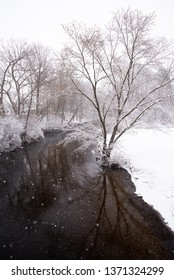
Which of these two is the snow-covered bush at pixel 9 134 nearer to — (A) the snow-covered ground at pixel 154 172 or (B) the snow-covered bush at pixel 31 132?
(B) the snow-covered bush at pixel 31 132

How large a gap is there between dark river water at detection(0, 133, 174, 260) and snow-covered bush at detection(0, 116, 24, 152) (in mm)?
5140

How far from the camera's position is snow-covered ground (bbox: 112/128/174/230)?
9618 mm

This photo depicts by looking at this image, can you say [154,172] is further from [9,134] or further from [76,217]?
[9,134]

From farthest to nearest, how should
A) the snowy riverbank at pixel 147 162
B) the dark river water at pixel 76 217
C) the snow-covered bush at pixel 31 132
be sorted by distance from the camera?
the snow-covered bush at pixel 31 132
the snowy riverbank at pixel 147 162
the dark river water at pixel 76 217

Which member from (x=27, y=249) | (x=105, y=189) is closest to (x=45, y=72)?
(x=105, y=189)

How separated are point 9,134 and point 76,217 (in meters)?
14.0

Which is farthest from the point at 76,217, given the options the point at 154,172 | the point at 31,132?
the point at 31,132

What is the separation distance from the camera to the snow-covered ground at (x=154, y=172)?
379 inches

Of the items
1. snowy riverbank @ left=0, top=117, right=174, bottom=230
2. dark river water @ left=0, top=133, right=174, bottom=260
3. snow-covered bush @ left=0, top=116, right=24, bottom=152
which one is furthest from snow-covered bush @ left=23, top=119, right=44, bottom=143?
dark river water @ left=0, top=133, right=174, bottom=260

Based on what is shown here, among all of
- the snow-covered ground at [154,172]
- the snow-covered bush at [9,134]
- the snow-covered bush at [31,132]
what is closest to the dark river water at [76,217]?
the snow-covered ground at [154,172]

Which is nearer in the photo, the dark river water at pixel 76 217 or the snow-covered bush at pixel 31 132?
the dark river water at pixel 76 217

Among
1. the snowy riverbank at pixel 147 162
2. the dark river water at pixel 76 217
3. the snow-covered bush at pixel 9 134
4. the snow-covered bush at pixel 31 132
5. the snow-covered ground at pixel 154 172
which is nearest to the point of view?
the dark river water at pixel 76 217

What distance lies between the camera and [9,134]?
20219 millimetres

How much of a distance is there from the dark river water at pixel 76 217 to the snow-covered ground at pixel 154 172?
0.45 metres
